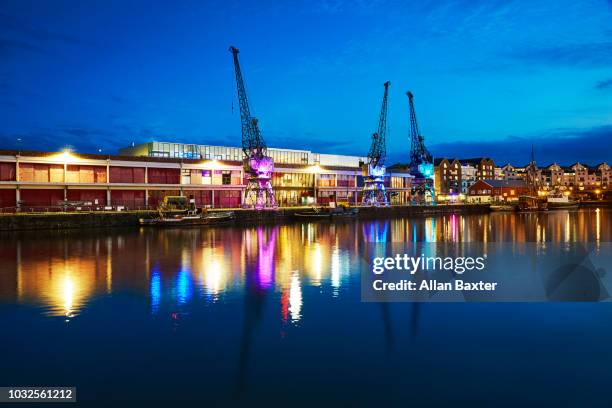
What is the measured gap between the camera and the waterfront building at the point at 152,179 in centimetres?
5697

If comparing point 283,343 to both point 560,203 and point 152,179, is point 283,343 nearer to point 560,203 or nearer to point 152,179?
point 152,179

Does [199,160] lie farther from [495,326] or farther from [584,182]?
[584,182]

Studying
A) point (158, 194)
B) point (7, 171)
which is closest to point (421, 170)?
point (158, 194)

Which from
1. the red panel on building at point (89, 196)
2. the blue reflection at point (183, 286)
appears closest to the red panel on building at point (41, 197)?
the red panel on building at point (89, 196)

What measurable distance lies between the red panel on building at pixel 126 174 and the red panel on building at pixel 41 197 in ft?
21.2

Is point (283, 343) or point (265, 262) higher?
point (265, 262)

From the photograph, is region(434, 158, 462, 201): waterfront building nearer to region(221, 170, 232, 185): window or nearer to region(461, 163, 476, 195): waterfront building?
region(461, 163, 476, 195): waterfront building

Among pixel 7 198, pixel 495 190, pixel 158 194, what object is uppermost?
pixel 495 190

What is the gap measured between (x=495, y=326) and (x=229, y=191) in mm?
63006

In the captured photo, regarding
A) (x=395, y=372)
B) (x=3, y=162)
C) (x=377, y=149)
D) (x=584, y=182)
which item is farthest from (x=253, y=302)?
(x=584, y=182)

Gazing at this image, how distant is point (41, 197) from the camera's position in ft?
191

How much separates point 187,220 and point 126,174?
52.3 ft

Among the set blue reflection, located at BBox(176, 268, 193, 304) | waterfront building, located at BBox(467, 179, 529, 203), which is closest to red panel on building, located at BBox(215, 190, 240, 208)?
blue reflection, located at BBox(176, 268, 193, 304)

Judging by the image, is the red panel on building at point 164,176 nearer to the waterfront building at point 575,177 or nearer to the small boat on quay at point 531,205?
the small boat on quay at point 531,205
